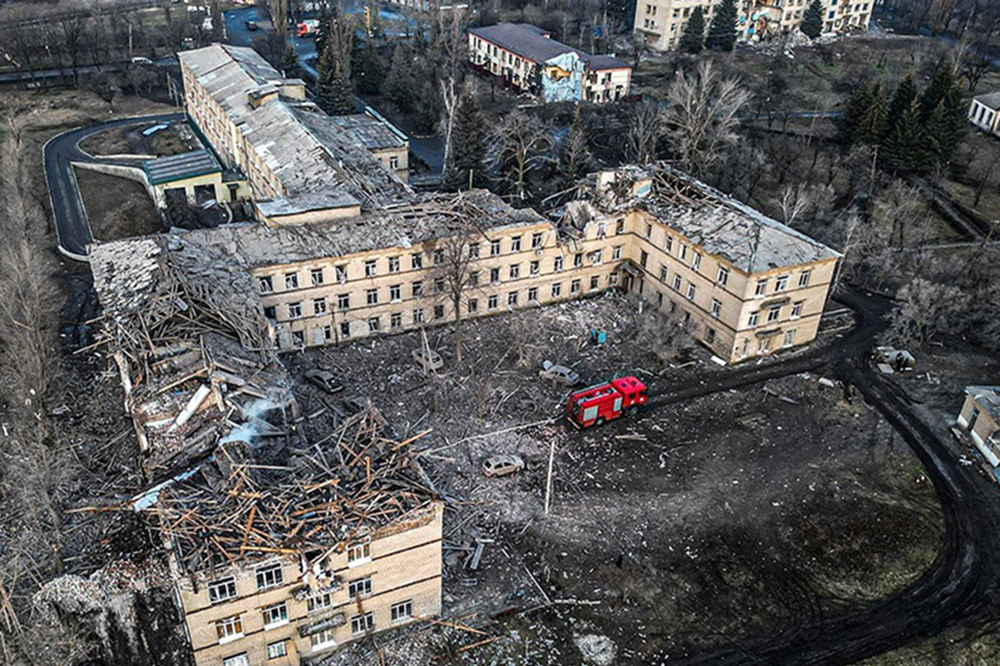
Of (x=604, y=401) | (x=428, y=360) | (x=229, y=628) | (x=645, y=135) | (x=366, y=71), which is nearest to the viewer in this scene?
(x=229, y=628)

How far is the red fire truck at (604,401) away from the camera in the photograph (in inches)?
1730

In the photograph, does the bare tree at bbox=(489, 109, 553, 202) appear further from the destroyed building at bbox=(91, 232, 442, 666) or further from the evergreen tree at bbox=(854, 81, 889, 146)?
the destroyed building at bbox=(91, 232, 442, 666)

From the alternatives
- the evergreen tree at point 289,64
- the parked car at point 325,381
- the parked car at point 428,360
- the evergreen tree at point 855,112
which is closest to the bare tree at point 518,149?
the parked car at point 428,360

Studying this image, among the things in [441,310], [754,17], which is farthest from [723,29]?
[441,310]

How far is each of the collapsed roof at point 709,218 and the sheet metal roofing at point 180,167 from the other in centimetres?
3636

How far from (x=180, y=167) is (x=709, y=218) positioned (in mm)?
47501

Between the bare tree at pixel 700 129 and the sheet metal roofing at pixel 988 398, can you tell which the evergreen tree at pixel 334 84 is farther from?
the sheet metal roofing at pixel 988 398

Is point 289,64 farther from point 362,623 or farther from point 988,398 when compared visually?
point 988,398

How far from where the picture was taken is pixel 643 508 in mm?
39781

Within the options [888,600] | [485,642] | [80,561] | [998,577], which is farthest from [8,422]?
[998,577]

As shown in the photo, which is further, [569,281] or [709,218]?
[569,281]

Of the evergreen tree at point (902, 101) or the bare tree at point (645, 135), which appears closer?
the bare tree at point (645, 135)

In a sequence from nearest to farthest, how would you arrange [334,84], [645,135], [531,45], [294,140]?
[294,140] < [645,135] < [334,84] < [531,45]

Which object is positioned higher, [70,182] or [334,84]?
[334,84]
